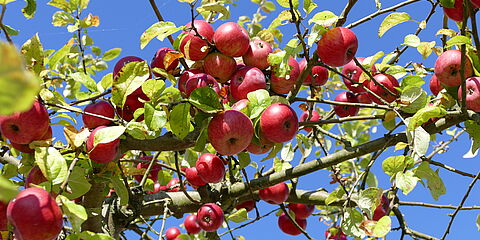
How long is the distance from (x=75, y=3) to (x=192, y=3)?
3.42 ft

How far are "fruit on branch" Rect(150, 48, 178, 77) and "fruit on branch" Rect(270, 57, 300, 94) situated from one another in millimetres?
366

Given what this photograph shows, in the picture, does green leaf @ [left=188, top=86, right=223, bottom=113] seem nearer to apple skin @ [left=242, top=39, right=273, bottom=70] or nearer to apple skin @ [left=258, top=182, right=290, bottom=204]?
apple skin @ [left=242, top=39, right=273, bottom=70]

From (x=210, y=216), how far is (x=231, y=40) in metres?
0.87

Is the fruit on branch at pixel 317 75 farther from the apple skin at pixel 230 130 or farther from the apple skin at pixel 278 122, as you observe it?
the apple skin at pixel 230 130

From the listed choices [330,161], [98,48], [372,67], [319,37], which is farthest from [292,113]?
[98,48]

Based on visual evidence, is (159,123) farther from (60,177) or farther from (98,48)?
(98,48)

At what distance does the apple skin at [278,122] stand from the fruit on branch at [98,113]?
508 millimetres

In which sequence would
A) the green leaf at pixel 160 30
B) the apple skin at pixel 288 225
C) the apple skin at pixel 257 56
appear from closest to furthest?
the green leaf at pixel 160 30 → the apple skin at pixel 257 56 → the apple skin at pixel 288 225

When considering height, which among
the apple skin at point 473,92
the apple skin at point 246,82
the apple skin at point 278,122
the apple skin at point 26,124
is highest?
the apple skin at point 473,92

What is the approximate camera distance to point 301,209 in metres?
2.72

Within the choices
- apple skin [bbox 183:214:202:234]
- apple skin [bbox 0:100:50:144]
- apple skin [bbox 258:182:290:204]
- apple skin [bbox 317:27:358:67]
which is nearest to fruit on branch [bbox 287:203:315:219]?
apple skin [bbox 258:182:290:204]

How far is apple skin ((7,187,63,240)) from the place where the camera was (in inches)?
40.7

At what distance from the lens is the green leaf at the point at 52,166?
119 centimetres

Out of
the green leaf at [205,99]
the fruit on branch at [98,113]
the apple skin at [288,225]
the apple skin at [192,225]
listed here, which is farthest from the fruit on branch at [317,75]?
the apple skin at [192,225]
